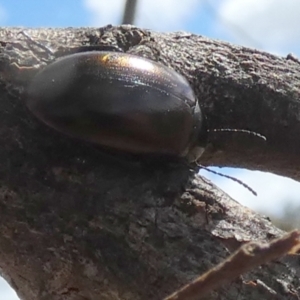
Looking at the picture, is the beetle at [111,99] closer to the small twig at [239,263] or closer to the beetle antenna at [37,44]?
the beetle antenna at [37,44]

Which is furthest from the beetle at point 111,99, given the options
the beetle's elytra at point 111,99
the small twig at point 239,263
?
the small twig at point 239,263

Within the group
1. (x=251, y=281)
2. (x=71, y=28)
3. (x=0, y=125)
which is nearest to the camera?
(x=251, y=281)

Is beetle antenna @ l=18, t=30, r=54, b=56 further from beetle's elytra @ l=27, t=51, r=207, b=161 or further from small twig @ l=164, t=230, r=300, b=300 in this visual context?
small twig @ l=164, t=230, r=300, b=300

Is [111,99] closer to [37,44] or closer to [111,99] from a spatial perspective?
[111,99]

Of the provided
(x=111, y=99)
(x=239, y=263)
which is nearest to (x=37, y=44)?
→ (x=111, y=99)

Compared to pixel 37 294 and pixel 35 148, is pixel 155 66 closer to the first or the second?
pixel 35 148

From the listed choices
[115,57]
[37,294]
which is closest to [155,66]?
[115,57]
